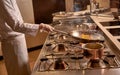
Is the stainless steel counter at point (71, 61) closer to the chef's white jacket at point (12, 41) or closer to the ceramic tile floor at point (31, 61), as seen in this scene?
the chef's white jacket at point (12, 41)

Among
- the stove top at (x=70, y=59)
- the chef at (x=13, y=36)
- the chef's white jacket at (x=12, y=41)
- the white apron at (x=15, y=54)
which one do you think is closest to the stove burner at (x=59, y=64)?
the stove top at (x=70, y=59)

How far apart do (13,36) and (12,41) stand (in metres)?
0.05

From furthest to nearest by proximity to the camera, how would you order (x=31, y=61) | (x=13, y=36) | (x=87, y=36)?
(x=31, y=61), (x=13, y=36), (x=87, y=36)

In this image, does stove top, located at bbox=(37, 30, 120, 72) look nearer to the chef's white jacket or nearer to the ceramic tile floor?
the chef's white jacket

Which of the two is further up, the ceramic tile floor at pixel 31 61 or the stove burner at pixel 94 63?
the stove burner at pixel 94 63

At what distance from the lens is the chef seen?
1715 mm

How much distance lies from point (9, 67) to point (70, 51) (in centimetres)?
86

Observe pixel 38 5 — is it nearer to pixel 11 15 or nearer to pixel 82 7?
pixel 82 7

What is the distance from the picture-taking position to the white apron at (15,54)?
6.56 ft

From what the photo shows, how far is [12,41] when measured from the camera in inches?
78.6

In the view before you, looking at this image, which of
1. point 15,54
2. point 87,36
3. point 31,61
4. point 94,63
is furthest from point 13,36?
point 31,61

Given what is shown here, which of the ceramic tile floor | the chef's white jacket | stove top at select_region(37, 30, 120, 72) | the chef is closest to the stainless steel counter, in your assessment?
stove top at select_region(37, 30, 120, 72)

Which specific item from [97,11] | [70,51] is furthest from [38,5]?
[70,51]

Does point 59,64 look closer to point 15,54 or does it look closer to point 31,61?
point 15,54
